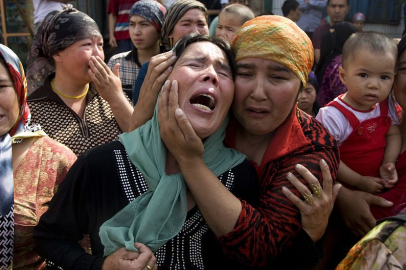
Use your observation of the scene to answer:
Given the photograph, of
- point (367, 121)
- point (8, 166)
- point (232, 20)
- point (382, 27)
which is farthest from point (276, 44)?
point (382, 27)

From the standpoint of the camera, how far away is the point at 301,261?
2.17 meters

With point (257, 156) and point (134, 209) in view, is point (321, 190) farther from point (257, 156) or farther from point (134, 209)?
point (134, 209)

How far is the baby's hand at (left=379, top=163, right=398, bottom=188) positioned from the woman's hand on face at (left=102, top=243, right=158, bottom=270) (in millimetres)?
1498

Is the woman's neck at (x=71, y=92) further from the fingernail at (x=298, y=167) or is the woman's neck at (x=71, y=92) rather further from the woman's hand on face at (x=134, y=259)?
the fingernail at (x=298, y=167)

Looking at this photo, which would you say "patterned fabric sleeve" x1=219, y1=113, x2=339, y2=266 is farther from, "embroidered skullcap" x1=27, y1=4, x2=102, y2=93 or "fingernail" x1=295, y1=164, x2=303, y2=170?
"embroidered skullcap" x1=27, y1=4, x2=102, y2=93

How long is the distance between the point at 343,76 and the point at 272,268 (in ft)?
4.69

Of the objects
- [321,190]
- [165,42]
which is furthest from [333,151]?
[165,42]

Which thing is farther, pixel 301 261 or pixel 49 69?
pixel 49 69

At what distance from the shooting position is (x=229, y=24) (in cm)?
470

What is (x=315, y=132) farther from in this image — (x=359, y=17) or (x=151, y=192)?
(x=359, y=17)

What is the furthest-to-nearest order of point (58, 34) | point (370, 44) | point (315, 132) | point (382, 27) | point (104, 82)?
point (382, 27) < point (58, 34) < point (104, 82) < point (370, 44) < point (315, 132)

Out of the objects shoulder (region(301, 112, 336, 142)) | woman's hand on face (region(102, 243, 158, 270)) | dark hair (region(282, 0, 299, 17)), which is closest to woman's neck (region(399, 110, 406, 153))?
shoulder (region(301, 112, 336, 142))

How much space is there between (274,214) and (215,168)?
0.34 m

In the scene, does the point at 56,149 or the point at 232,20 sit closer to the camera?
the point at 56,149
